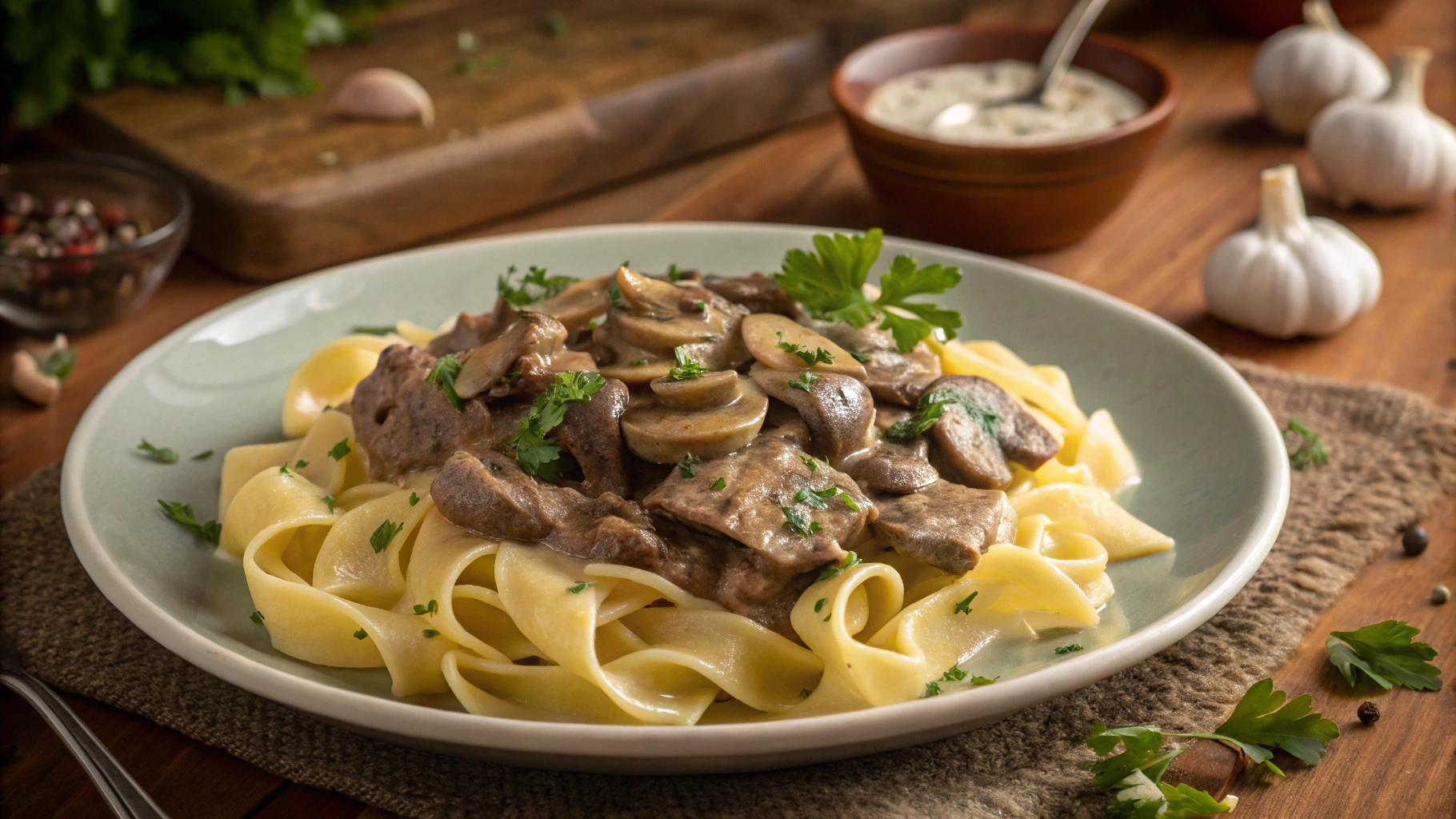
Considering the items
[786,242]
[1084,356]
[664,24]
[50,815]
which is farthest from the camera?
[664,24]

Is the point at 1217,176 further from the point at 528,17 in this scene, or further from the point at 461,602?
the point at 461,602

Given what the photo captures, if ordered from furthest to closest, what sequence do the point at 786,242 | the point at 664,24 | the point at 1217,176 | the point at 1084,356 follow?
1. the point at 664,24
2. the point at 1217,176
3. the point at 786,242
4. the point at 1084,356

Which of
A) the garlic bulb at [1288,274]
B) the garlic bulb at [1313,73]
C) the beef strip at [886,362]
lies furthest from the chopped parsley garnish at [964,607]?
the garlic bulb at [1313,73]

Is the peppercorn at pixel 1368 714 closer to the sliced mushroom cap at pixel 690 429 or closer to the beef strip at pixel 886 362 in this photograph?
the beef strip at pixel 886 362

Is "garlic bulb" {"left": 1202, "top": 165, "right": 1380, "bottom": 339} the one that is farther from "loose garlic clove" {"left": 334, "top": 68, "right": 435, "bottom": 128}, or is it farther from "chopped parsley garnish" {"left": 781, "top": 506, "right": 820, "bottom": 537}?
"loose garlic clove" {"left": 334, "top": 68, "right": 435, "bottom": 128}

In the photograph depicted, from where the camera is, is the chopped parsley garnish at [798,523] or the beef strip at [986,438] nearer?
the chopped parsley garnish at [798,523]

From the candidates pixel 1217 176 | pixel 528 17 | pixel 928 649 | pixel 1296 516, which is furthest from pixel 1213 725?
pixel 528 17
